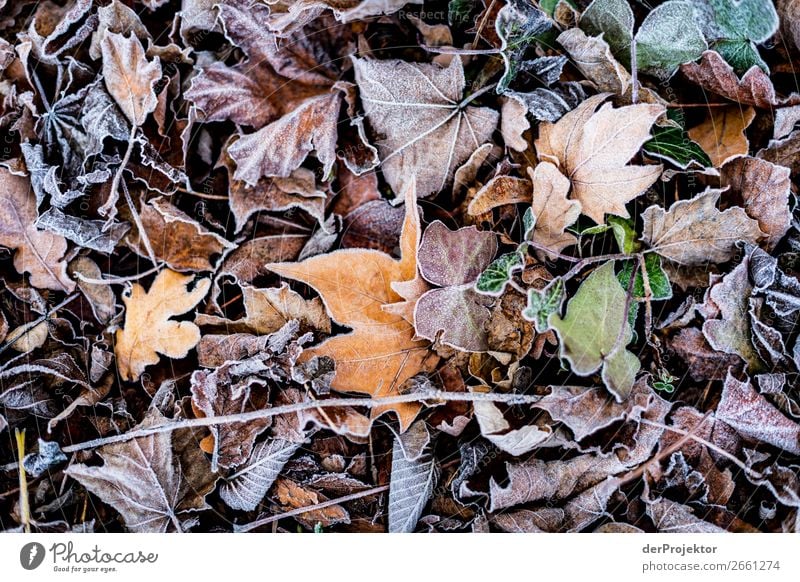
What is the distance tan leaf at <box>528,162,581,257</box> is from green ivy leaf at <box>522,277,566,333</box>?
0.04 meters

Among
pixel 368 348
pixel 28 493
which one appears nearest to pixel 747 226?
pixel 368 348

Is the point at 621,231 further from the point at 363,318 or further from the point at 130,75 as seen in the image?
the point at 130,75

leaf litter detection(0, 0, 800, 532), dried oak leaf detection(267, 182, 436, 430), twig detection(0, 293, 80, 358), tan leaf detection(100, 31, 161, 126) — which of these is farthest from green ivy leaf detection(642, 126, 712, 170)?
twig detection(0, 293, 80, 358)

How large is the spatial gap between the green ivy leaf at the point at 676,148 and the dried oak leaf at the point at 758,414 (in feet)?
0.60

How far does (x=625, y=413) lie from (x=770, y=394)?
12cm

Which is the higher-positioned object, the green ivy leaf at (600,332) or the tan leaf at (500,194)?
the tan leaf at (500,194)

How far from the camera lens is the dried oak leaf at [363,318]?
0.54m

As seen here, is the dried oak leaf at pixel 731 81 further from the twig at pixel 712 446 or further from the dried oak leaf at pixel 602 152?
the twig at pixel 712 446

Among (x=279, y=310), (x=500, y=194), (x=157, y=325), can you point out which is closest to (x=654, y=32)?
(x=500, y=194)

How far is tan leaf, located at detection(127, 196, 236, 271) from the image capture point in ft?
1.85

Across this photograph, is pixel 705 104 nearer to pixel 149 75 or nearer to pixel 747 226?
pixel 747 226

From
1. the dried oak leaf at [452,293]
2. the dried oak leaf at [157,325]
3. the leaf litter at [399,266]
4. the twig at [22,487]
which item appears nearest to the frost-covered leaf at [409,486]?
the leaf litter at [399,266]

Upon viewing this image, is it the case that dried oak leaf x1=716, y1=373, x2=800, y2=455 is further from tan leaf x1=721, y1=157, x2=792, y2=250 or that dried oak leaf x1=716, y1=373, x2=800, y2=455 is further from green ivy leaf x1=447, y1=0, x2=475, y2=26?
green ivy leaf x1=447, y1=0, x2=475, y2=26
